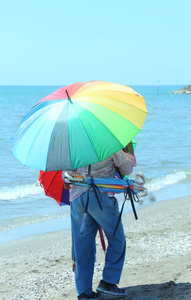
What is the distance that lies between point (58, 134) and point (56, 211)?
191 inches

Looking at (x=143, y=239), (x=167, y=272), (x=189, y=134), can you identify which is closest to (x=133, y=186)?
(x=167, y=272)

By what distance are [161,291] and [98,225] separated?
835 millimetres

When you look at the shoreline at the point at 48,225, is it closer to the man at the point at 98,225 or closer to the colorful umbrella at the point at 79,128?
the man at the point at 98,225

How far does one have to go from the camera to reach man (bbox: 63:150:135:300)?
139 inches

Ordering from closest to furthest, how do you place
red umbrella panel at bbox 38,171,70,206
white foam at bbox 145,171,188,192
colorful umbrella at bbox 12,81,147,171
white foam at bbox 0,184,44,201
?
1. colorful umbrella at bbox 12,81,147,171
2. red umbrella panel at bbox 38,171,70,206
3. white foam at bbox 0,184,44,201
4. white foam at bbox 145,171,188,192

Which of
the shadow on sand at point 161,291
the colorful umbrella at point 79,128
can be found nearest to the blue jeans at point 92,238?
the shadow on sand at point 161,291

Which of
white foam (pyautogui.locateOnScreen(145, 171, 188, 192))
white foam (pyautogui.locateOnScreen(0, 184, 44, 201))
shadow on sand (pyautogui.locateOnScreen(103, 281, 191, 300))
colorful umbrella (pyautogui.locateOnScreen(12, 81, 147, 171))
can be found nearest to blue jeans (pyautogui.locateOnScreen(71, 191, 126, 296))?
shadow on sand (pyautogui.locateOnScreen(103, 281, 191, 300))

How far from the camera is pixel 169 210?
299 inches

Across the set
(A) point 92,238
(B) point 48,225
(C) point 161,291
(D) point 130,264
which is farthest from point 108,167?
(B) point 48,225

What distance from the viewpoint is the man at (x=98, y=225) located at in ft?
11.6

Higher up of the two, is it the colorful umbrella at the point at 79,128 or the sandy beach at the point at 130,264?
the colorful umbrella at the point at 79,128

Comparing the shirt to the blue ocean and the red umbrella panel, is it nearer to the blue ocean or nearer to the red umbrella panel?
the red umbrella panel

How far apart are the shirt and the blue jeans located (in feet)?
0.19

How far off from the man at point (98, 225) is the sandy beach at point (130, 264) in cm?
32
